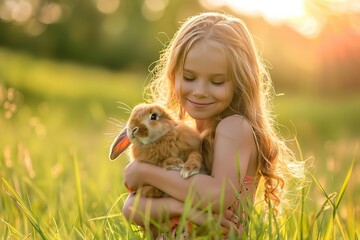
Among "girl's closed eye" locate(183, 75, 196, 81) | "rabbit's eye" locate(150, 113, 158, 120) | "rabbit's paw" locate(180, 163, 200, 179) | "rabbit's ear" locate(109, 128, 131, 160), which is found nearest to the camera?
"rabbit's paw" locate(180, 163, 200, 179)

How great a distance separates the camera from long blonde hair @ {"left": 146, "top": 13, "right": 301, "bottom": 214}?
305cm

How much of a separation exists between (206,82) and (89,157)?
3.17m

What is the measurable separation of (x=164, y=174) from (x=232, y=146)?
0.31 m

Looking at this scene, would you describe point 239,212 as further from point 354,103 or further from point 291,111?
point 354,103

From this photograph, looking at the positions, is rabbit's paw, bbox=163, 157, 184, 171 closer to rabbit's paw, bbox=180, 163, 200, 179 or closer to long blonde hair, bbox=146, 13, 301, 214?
rabbit's paw, bbox=180, 163, 200, 179

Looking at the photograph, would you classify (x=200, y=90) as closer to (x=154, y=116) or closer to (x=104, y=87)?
(x=154, y=116)

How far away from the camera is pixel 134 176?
2.91 metres

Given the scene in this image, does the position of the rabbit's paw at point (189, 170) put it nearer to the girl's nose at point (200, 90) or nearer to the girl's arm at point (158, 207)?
the girl's arm at point (158, 207)

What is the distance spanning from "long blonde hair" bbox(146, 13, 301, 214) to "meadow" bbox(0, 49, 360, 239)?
178mm

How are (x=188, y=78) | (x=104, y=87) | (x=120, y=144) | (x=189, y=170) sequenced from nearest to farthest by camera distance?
(x=189, y=170)
(x=120, y=144)
(x=188, y=78)
(x=104, y=87)

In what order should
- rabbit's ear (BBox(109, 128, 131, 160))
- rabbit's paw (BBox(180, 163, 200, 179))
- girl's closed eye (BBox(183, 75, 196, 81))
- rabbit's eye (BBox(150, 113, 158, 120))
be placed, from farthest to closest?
girl's closed eye (BBox(183, 75, 196, 81)), rabbit's ear (BBox(109, 128, 131, 160)), rabbit's eye (BBox(150, 113, 158, 120)), rabbit's paw (BBox(180, 163, 200, 179))

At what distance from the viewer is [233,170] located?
9.12 feet

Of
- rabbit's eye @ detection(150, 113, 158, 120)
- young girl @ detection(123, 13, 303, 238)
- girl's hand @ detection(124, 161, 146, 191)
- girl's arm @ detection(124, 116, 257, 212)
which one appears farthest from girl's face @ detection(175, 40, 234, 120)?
girl's hand @ detection(124, 161, 146, 191)

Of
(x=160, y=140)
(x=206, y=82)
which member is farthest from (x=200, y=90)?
(x=160, y=140)
